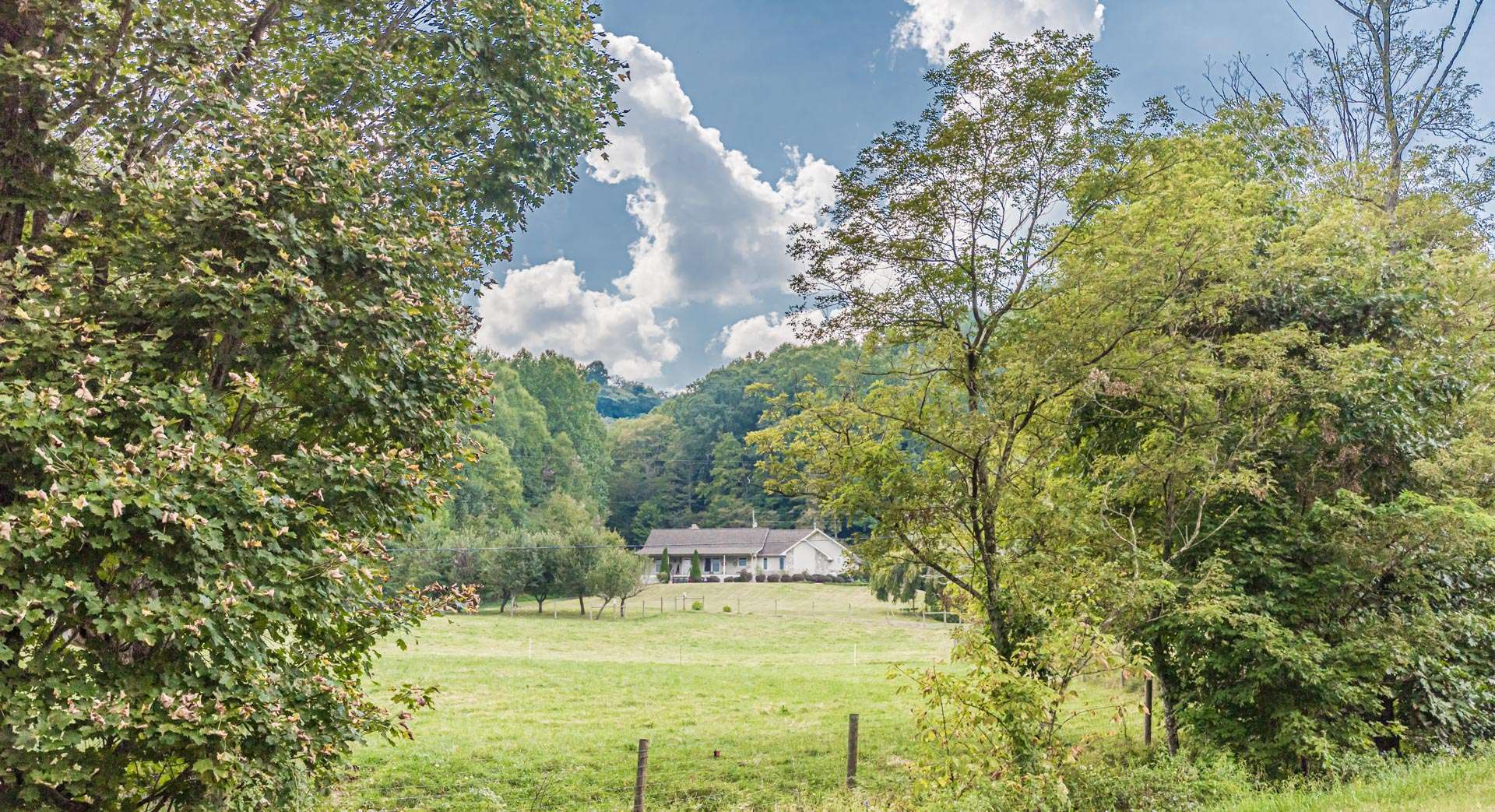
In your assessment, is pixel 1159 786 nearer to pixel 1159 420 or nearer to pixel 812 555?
pixel 1159 420

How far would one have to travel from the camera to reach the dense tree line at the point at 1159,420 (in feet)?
27.8

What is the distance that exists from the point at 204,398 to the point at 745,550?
63187 mm

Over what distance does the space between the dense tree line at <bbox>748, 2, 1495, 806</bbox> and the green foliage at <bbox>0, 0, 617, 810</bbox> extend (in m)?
5.13

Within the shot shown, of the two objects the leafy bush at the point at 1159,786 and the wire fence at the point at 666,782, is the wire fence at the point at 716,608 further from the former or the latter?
the leafy bush at the point at 1159,786

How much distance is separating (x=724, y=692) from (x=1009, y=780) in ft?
49.4

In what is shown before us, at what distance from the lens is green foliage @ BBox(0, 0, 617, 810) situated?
381 centimetres

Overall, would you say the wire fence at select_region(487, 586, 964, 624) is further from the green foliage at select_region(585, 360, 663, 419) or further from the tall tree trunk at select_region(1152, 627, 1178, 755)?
the green foliage at select_region(585, 360, 663, 419)

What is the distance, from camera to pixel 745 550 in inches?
2606

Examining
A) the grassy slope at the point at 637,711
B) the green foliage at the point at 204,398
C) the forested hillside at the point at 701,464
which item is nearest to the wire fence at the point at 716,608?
the grassy slope at the point at 637,711

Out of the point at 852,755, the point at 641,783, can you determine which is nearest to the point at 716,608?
the point at 852,755

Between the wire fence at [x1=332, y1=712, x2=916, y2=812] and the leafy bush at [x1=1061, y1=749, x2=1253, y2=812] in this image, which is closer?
the leafy bush at [x1=1061, y1=749, x2=1253, y2=812]

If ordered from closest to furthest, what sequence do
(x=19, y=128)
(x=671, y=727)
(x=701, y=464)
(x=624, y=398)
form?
(x=19, y=128), (x=671, y=727), (x=701, y=464), (x=624, y=398)

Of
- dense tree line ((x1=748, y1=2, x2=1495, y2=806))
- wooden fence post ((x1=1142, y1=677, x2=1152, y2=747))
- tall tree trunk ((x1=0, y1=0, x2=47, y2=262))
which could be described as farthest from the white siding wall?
tall tree trunk ((x1=0, y1=0, x2=47, y2=262))

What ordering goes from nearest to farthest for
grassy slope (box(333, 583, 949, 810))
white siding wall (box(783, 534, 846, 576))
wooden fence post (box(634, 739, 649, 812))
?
wooden fence post (box(634, 739, 649, 812))
grassy slope (box(333, 583, 949, 810))
white siding wall (box(783, 534, 846, 576))
